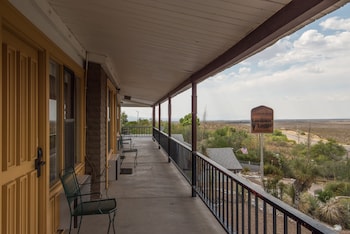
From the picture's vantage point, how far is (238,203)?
111 inches

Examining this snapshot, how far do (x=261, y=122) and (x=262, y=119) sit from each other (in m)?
0.15

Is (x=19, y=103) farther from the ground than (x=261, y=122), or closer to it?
farther from the ground

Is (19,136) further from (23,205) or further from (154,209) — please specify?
(154,209)

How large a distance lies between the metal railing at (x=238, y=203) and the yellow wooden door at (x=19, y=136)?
1672 millimetres

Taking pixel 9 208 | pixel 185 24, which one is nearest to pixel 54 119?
pixel 9 208

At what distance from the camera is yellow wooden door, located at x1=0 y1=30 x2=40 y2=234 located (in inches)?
71.3

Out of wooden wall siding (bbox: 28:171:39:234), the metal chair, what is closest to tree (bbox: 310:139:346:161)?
the metal chair

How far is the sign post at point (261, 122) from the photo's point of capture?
613 centimetres

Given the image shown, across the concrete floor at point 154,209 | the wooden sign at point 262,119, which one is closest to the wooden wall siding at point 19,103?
the concrete floor at point 154,209

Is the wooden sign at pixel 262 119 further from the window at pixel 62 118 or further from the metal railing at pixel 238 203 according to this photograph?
the window at pixel 62 118

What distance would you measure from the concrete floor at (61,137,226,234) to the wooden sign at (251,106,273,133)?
1.94 metres

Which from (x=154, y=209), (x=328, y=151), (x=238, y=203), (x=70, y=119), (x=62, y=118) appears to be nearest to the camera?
(x=238, y=203)

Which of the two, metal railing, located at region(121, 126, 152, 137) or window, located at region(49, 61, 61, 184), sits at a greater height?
window, located at region(49, 61, 61, 184)

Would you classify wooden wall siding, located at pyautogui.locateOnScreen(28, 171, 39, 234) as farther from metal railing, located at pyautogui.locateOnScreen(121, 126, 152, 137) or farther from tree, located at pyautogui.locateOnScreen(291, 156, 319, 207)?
metal railing, located at pyautogui.locateOnScreen(121, 126, 152, 137)
